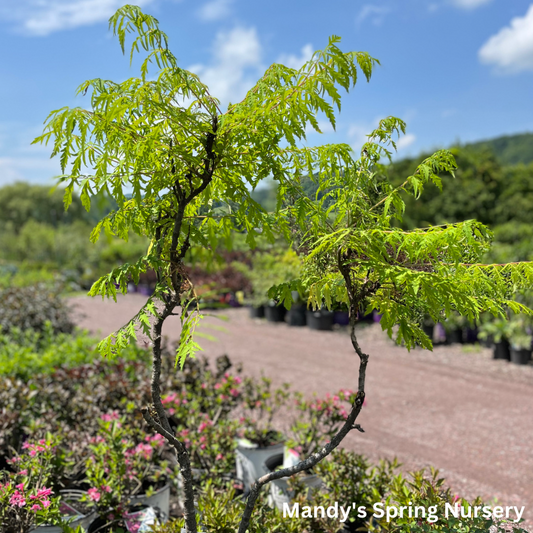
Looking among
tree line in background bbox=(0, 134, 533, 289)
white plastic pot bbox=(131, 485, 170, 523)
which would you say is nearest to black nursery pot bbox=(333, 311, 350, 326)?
tree line in background bbox=(0, 134, 533, 289)

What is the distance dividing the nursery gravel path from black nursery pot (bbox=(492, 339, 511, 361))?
129 millimetres

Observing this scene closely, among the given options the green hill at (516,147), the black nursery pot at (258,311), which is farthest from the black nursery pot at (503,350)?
the green hill at (516,147)

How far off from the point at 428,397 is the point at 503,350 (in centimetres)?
218

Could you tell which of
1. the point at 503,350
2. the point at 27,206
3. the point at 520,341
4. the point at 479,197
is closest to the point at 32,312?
the point at 503,350

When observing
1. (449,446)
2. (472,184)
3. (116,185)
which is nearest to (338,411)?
(449,446)

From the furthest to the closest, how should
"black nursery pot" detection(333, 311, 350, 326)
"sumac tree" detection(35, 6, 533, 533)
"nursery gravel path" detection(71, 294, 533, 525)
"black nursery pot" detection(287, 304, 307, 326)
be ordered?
1. "black nursery pot" detection(287, 304, 307, 326)
2. "black nursery pot" detection(333, 311, 350, 326)
3. "nursery gravel path" detection(71, 294, 533, 525)
4. "sumac tree" detection(35, 6, 533, 533)

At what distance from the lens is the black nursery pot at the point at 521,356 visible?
662cm

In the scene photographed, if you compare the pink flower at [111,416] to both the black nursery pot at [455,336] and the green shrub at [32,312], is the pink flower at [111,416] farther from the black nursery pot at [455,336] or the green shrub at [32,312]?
the black nursery pot at [455,336]

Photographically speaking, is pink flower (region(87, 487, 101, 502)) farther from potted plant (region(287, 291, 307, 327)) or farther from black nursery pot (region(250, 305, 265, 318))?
black nursery pot (region(250, 305, 265, 318))

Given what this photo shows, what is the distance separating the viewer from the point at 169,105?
57.7 inches

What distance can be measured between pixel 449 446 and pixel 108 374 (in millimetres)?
3175

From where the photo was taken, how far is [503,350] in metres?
6.92

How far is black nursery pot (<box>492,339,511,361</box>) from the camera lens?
272 inches

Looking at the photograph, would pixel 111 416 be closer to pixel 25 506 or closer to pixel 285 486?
pixel 25 506
